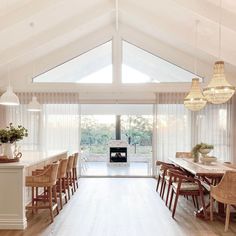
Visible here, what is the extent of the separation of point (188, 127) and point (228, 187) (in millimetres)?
4859

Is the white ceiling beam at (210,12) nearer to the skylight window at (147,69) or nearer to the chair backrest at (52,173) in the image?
the skylight window at (147,69)

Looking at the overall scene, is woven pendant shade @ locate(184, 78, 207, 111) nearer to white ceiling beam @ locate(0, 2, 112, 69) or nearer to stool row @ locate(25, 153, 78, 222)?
stool row @ locate(25, 153, 78, 222)

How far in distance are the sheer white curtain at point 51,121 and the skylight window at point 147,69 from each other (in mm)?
Answer: 1745

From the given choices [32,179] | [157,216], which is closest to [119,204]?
[157,216]

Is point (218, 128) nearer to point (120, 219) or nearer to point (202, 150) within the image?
point (202, 150)

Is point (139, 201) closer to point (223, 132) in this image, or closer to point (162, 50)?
point (223, 132)

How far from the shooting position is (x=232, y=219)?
5.11m

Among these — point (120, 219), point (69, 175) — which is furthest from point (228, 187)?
point (69, 175)

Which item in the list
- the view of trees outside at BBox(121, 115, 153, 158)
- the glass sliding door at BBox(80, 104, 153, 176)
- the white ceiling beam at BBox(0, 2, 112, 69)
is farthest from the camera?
the view of trees outside at BBox(121, 115, 153, 158)

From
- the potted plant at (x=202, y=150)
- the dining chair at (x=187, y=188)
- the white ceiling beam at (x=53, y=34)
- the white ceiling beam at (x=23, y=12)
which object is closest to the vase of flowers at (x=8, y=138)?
the white ceiling beam at (x=23, y=12)

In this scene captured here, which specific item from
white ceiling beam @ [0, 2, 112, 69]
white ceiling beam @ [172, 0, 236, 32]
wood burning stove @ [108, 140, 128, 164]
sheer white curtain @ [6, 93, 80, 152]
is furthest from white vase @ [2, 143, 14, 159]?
wood burning stove @ [108, 140, 128, 164]

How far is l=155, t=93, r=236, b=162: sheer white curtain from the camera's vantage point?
30.1 ft

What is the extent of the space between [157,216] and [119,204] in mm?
975

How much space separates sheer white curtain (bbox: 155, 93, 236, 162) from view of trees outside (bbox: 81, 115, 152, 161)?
4.15 feet
